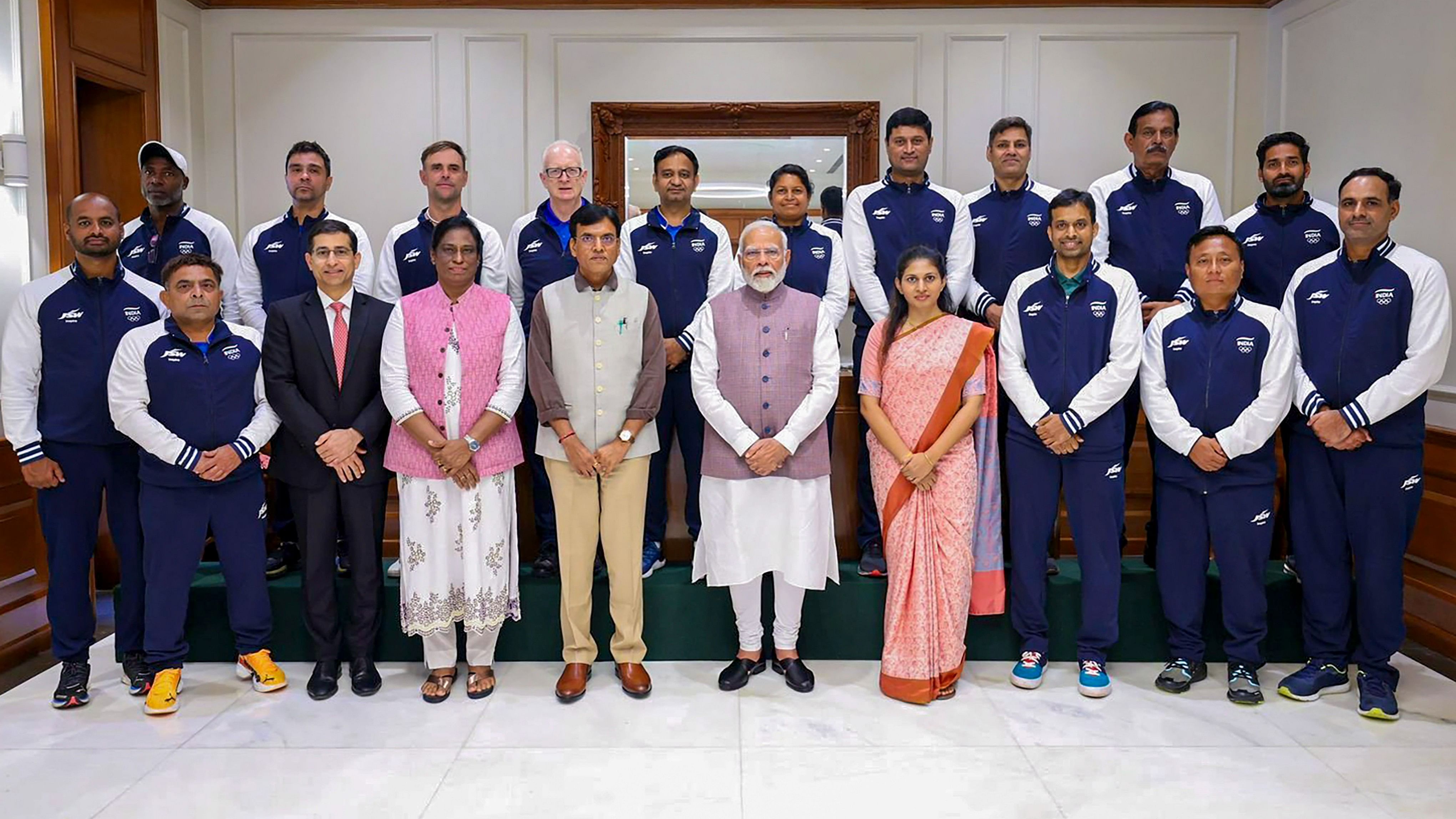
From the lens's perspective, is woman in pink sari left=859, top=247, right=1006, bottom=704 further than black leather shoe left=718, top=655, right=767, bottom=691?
No

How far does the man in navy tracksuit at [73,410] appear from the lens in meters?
→ 3.65

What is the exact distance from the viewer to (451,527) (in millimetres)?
3604

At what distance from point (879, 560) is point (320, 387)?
7.24 feet

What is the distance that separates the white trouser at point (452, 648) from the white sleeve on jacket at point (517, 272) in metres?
1.28

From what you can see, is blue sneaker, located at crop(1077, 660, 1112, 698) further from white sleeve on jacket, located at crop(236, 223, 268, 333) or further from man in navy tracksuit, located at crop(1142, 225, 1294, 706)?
white sleeve on jacket, located at crop(236, 223, 268, 333)

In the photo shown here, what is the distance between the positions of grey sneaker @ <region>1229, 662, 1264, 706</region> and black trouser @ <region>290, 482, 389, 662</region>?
3.08 metres

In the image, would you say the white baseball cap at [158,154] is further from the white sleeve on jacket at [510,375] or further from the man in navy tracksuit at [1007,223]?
the man in navy tracksuit at [1007,223]

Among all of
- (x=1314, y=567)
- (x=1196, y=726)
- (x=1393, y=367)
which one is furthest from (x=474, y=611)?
(x=1393, y=367)

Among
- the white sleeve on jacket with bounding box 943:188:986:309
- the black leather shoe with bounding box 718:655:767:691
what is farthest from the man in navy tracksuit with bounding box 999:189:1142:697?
the black leather shoe with bounding box 718:655:767:691

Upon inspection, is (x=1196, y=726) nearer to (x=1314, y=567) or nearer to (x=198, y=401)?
(x=1314, y=567)

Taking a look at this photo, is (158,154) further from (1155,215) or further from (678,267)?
(1155,215)

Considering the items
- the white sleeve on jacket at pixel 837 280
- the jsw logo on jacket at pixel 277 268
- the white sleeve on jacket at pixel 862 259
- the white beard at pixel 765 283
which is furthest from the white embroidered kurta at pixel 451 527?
the white sleeve on jacket at pixel 862 259

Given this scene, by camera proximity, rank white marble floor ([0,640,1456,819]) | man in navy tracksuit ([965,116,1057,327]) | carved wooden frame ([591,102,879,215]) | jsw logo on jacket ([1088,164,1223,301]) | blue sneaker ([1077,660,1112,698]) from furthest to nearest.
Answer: carved wooden frame ([591,102,879,215]) < jsw logo on jacket ([1088,164,1223,301]) < man in navy tracksuit ([965,116,1057,327]) < blue sneaker ([1077,660,1112,698]) < white marble floor ([0,640,1456,819])

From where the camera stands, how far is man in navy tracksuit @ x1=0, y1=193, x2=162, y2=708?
12.0ft
